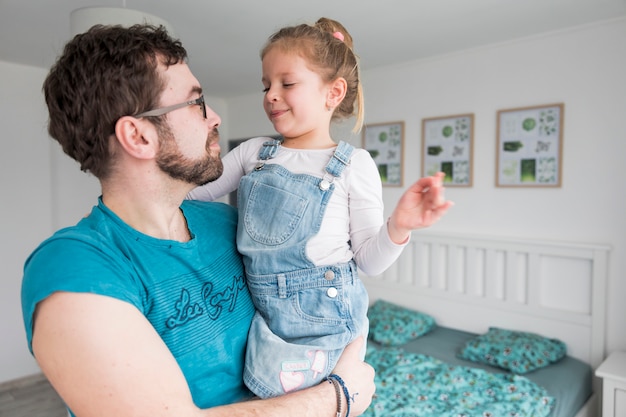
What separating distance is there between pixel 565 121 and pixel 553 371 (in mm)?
1523

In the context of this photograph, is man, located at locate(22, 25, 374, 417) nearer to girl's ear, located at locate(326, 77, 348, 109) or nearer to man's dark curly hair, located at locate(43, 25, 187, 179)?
man's dark curly hair, located at locate(43, 25, 187, 179)

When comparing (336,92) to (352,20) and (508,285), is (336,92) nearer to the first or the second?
(352,20)

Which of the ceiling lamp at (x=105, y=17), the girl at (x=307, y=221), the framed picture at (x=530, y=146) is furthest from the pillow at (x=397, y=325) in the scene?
the ceiling lamp at (x=105, y=17)

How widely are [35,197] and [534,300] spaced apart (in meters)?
3.97

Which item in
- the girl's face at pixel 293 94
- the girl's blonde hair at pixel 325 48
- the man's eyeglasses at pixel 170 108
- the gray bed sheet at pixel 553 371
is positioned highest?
the girl's blonde hair at pixel 325 48

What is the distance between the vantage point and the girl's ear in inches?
46.4

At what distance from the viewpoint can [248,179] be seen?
3.52 ft

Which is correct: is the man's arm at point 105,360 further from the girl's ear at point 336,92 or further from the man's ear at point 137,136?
the girl's ear at point 336,92

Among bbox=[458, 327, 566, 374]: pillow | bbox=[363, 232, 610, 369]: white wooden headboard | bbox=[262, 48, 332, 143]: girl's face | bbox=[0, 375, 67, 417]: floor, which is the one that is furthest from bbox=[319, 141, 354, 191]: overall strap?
bbox=[0, 375, 67, 417]: floor

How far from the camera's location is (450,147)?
3.30 metres

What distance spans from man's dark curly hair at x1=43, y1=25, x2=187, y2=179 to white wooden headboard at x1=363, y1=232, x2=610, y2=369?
109 inches

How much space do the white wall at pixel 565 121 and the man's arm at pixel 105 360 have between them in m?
2.74

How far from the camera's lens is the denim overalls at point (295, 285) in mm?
904

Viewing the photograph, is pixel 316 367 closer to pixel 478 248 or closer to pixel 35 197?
pixel 478 248
